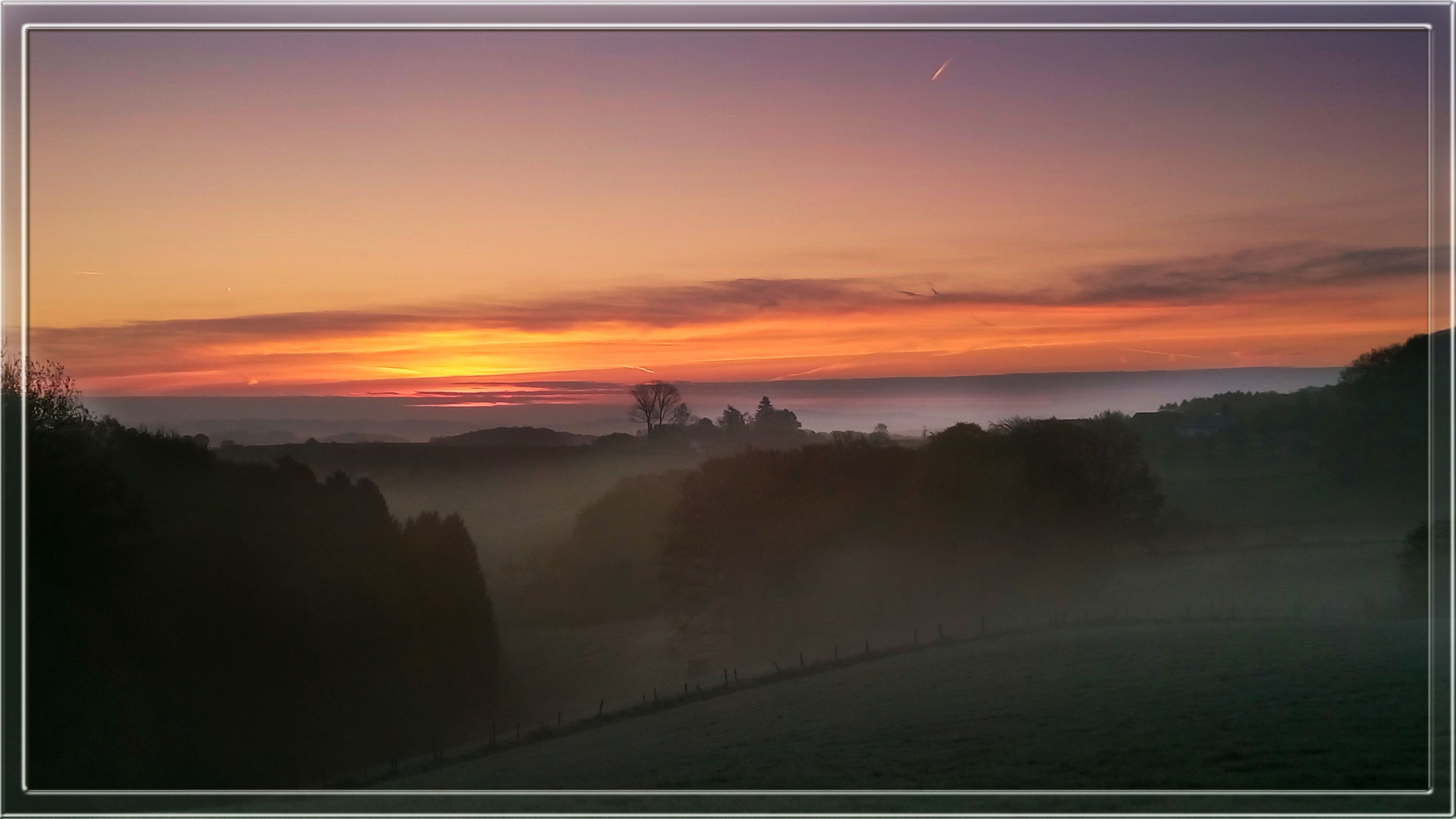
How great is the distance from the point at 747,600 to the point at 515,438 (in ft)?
6.06

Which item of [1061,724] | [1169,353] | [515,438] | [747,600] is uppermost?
[1169,353]

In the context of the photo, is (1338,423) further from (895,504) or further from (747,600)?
(747,600)

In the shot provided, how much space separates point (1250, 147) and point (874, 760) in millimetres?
4191

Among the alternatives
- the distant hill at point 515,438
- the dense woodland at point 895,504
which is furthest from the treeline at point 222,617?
the dense woodland at point 895,504

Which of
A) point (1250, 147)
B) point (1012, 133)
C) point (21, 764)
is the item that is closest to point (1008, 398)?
point (1012, 133)

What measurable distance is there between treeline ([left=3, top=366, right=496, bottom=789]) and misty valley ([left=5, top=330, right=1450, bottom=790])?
0.06ft

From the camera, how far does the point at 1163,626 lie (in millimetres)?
4922

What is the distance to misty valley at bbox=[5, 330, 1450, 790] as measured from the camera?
14.3 ft

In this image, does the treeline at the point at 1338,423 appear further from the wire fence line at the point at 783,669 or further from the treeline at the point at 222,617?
the treeline at the point at 222,617

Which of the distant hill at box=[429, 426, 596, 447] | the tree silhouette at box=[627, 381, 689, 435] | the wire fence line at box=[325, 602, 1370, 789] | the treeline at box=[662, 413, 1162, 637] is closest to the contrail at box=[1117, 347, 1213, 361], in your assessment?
the treeline at box=[662, 413, 1162, 637]

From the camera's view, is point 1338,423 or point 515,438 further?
point 515,438

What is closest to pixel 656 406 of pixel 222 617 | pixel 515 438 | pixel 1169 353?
pixel 515 438

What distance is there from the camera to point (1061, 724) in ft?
15.2

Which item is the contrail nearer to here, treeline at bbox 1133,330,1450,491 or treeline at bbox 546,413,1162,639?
treeline at bbox 1133,330,1450,491
